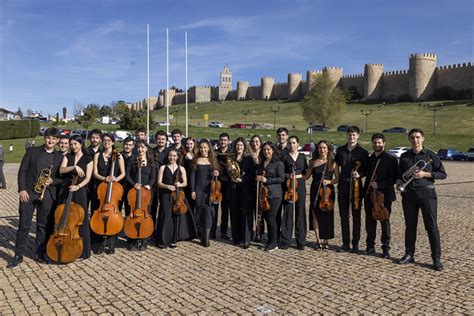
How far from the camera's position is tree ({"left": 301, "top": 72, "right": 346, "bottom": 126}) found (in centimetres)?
5459

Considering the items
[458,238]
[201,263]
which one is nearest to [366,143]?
[458,238]

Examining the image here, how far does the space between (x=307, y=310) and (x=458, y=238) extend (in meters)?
4.62

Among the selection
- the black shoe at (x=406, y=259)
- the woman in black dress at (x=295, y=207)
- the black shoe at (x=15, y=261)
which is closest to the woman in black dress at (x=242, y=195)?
the woman in black dress at (x=295, y=207)

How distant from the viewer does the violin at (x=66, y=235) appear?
6.04 metres

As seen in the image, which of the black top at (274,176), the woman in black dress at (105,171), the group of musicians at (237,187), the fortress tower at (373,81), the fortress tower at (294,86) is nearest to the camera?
the group of musicians at (237,187)

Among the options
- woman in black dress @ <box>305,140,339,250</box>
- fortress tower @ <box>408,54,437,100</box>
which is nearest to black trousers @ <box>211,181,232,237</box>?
woman in black dress @ <box>305,140,339,250</box>

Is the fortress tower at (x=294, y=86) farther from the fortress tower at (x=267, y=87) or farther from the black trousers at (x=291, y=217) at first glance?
the black trousers at (x=291, y=217)

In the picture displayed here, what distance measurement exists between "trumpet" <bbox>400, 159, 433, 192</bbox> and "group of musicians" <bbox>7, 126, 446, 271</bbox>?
0.04 ft

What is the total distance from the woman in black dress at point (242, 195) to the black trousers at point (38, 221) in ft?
9.17

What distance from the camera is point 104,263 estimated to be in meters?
6.35

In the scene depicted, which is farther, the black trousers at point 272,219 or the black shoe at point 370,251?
the black trousers at point 272,219

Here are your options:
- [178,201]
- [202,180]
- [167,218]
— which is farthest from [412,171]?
[167,218]

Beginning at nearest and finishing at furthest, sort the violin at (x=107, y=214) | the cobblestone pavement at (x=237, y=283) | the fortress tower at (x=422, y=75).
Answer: the cobblestone pavement at (x=237, y=283) < the violin at (x=107, y=214) < the fortress tower at (x=422, y=75)

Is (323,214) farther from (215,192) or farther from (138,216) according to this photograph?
(138,216)
